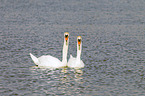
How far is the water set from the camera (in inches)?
982

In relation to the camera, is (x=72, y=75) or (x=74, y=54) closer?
(x=72, y=75)

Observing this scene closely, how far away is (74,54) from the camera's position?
36906 millimetres

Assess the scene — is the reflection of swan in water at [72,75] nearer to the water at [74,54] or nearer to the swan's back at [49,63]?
the water at [74,54]

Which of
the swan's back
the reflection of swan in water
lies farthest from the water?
the swan's back

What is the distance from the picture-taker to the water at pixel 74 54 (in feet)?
81.8

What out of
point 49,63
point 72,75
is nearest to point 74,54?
point 49,63

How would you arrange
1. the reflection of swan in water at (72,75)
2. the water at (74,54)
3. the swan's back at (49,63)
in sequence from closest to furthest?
the water at (74,54)
the reflection of swan in water at (72,75)
the swan's back at (49,63)

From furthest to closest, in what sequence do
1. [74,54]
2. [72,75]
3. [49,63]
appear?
[74,54] → [49,63] → [72,75]

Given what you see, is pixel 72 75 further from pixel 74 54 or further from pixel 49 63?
pixel 74 54

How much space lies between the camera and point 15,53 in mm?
35531

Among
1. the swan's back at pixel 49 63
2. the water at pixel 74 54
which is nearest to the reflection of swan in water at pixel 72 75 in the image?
the water at pixel 74 54

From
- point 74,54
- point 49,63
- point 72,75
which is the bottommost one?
point 72,75

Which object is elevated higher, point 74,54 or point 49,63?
point 74,54

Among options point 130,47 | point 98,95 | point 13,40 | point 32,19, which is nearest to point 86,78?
point 98,95
